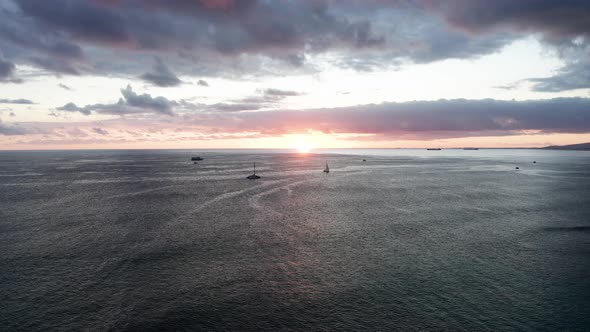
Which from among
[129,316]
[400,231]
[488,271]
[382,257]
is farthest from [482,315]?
[129,316]

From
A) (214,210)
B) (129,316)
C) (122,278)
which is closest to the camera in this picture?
(129,316)

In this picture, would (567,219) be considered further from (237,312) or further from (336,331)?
(237,312)

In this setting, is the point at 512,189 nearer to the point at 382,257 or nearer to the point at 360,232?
the point at 360,232

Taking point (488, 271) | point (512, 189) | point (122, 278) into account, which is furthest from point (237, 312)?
point (512, 189)

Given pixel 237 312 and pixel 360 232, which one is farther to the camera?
pixel 360 232

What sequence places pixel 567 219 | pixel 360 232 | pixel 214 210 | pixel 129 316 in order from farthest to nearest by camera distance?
pixel 214 210 → pixel 567 219 → pixel 360 232 → pixel 129 316

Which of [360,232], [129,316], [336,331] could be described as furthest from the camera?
[360,232]

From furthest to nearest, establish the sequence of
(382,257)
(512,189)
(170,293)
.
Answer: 1. (512,189)
2. (382,257)
3. (170,293)

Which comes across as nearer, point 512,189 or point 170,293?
point 170,293
